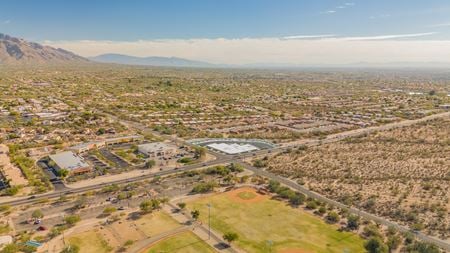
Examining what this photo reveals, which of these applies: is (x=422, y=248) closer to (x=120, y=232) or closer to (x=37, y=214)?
(x=120, y=232)

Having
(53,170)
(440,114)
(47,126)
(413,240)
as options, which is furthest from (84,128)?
(440,114)

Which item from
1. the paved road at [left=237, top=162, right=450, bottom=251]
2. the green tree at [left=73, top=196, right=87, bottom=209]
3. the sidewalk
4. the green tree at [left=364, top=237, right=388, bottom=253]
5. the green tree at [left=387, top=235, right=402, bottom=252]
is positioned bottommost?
the sidewalk

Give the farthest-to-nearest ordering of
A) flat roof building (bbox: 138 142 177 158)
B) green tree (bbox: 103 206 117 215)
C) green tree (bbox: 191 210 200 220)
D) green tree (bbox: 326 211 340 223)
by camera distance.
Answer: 1. flat roof building (bbox: 138 142 177 158)
2. green tree (bbox: 103 206 117 215)
3. green tree (bbox: 326 211 340 223)
4. green tree (bbox: 191 210 200 220)

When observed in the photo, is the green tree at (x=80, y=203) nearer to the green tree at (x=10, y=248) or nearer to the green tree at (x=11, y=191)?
the green tree at (x=11, y=191)

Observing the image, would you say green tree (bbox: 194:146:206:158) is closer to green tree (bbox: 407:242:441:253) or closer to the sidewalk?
the sidewalk

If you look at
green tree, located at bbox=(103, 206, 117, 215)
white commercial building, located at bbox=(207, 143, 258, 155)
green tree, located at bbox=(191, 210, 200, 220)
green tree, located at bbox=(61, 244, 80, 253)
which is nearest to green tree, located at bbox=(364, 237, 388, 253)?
green tree, located at bbox=(191, 210, 200, 220)

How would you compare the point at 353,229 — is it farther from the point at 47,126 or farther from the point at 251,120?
the point at 47,126

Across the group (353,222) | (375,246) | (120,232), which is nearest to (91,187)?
(120,232)

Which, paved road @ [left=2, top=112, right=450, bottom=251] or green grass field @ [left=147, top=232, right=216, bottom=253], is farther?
paved road @ [left=2, top=112, right=450, bottom=251]
